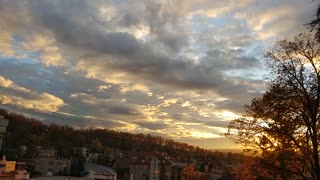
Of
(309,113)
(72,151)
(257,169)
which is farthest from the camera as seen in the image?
(72,151)

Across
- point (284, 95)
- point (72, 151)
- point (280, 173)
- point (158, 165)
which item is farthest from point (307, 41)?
point (72, 151)

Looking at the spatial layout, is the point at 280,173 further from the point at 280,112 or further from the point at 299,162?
the point at 280,112

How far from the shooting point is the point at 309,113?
15.4 meters

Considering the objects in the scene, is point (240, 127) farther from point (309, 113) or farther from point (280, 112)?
point (309, 113)

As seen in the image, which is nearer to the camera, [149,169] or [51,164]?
[149,169]

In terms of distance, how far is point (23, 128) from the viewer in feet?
570

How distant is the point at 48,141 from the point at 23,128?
620 inches

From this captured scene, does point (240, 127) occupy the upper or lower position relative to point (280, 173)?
upper

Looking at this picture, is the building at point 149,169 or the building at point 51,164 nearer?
the building at point 149,169

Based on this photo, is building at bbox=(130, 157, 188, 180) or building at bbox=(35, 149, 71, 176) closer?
building at bbox=(130, 157, 188, 180)

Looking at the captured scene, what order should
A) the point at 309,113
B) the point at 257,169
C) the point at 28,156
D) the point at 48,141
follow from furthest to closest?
the point at 48,141
the point at 28,156
the point at 257,169
the point at 309,113

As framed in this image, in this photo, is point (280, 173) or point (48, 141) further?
point (48, 141)

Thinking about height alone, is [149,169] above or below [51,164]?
below

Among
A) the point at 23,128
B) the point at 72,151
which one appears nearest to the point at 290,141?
the point at 72,151
